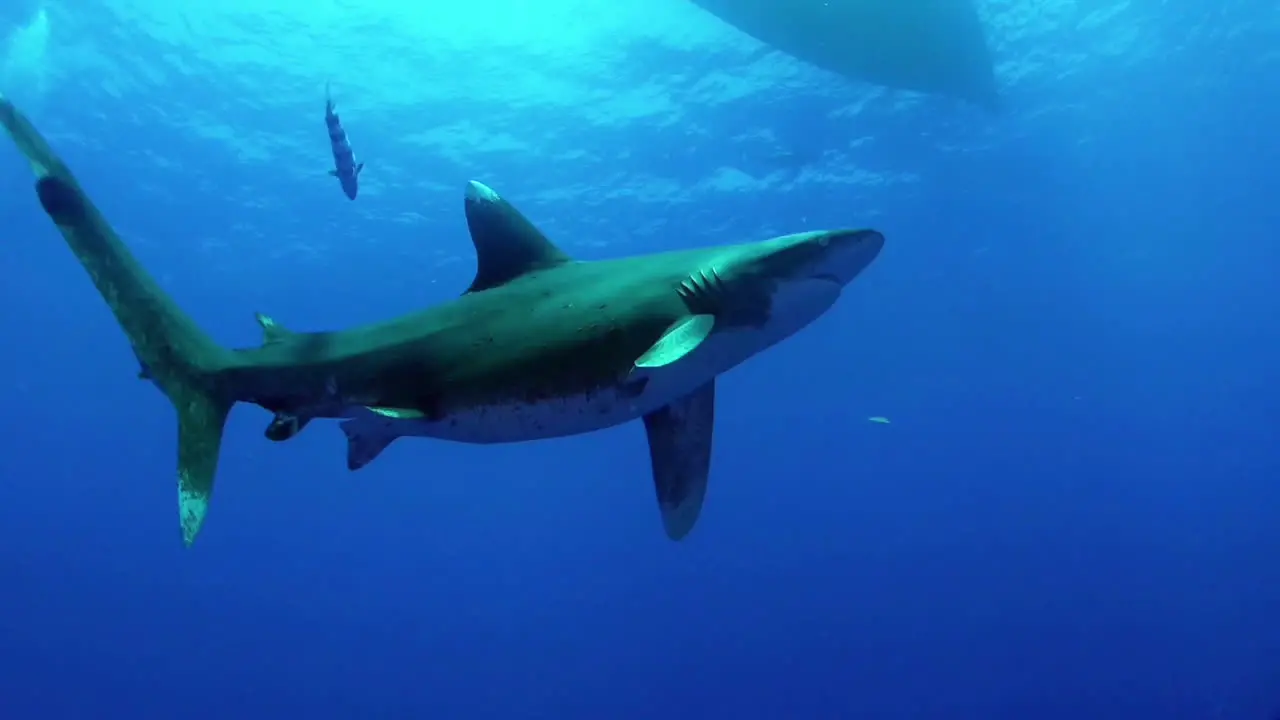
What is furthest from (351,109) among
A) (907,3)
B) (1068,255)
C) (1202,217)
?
(1202,217)

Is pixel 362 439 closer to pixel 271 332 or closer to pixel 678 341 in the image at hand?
pixel 271 332

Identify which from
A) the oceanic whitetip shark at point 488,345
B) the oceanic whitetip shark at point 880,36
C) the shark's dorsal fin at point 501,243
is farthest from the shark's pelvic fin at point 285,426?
the oceanic whitetip shark at point 880,36

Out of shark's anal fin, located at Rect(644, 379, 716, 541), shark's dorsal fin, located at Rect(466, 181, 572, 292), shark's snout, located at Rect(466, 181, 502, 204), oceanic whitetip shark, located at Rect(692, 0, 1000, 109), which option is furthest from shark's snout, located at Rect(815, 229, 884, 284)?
oceanic whitetip shark, located at Rect(692, 0, 1000, 109)

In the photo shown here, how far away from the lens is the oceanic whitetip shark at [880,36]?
19.1 metres

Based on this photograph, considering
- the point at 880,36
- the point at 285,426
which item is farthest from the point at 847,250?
the point at 880,36

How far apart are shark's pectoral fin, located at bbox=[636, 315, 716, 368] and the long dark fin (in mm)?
2378

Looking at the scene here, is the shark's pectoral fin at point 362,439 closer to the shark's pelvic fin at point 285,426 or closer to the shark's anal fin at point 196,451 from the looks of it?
the shark's pelvic fin at point 285,426

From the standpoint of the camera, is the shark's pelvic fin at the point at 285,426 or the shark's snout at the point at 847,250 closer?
the shark's snout at the point at 847,250

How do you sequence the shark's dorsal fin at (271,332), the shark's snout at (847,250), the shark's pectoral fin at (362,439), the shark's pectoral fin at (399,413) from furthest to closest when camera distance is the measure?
the shark's dorsal fin at (271,332) < the shark's pectoral fin at (362,439) < the shark's pectoral fin at (399,413) < the shark's snout at (847,250)

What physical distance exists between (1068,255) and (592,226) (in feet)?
75.3

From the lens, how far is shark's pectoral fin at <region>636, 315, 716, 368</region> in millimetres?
3457

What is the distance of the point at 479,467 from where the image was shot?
225ft

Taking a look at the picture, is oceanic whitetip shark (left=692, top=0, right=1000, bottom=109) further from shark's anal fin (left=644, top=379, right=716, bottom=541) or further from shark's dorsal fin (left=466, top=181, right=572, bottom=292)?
shark's anal fin (left=644, top=379, right=716, bottom=541)

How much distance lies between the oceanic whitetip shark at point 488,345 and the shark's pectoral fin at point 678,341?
15mm
